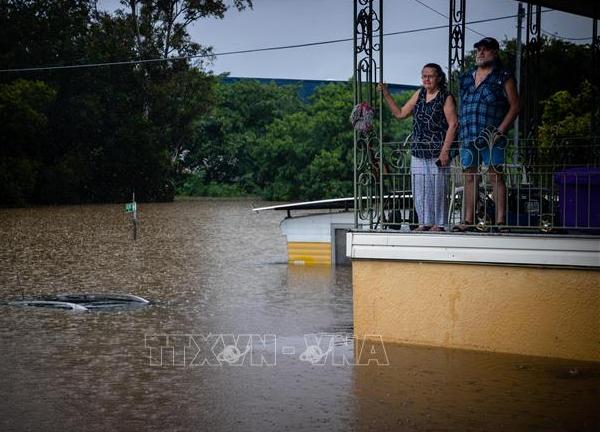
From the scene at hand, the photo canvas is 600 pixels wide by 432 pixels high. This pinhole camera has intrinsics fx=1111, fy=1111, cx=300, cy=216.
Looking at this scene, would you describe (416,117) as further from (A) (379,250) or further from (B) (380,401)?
(B) (380,401)

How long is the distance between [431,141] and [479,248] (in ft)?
4.99

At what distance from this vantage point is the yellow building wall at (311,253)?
20.8 meters

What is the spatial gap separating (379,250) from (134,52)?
5515cm

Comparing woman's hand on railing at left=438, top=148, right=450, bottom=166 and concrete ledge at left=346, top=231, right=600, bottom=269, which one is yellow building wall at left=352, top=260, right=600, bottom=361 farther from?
woman's hand on railing at left=438, top=148, right=450, bottom=166

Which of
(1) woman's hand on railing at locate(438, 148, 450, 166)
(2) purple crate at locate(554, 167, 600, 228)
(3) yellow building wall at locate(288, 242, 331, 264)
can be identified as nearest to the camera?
(2) purple crate at locate(554, 167, 600, 228)

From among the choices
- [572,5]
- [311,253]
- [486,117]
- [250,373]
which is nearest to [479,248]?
[486,117]

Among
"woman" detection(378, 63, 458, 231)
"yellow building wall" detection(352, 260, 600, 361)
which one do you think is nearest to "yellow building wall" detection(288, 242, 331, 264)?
"woman" detection(378, 63, 458, 231)

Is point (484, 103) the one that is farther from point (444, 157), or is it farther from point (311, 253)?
point (311, 253)

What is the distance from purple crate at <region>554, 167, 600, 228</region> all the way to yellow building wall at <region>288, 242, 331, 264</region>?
437 inches

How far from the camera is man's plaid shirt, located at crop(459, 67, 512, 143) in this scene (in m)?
10.4

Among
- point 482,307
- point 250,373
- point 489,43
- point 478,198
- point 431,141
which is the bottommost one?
point 250,373

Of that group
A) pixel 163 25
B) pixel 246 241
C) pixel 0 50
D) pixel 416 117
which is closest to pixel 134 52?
pixel 163 25

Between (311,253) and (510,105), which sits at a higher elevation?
(510,105)

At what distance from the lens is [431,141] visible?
10.8 m
